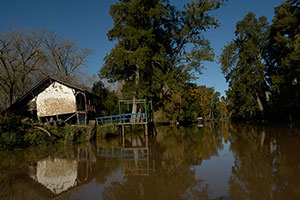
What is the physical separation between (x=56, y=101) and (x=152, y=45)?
1306 cm

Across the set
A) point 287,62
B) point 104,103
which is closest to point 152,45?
point 104,103

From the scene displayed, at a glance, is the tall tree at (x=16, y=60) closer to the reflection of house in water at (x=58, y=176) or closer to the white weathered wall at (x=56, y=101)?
the white weathered wall at (x=56, y=101)

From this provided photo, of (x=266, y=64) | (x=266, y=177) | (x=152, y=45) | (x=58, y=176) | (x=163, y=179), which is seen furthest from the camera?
(x=266, y=64)

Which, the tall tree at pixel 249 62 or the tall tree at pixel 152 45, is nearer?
the tall tree at pixel 152 45

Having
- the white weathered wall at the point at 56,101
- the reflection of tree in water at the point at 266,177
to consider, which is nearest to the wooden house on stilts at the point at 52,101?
the white weathered wall at the point at 56,101

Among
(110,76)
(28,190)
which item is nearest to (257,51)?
(110,76)

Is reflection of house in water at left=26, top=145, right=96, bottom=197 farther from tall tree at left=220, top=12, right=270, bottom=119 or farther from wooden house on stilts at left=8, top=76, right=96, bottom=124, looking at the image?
tall tree at left=220, top=12, right=270, bottom=119

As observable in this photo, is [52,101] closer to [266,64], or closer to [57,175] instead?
[57,175]

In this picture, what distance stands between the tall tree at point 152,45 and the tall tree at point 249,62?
11.6 metres

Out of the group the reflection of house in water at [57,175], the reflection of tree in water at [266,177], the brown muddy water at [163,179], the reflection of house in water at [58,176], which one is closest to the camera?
the reflection of tree in water at [266,177]

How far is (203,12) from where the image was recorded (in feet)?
84.6

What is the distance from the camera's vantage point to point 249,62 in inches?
1388

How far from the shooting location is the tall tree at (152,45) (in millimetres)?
23594

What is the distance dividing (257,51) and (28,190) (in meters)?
36.5
